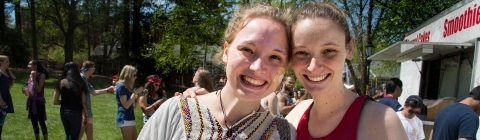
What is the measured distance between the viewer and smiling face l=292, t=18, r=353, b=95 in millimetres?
1643

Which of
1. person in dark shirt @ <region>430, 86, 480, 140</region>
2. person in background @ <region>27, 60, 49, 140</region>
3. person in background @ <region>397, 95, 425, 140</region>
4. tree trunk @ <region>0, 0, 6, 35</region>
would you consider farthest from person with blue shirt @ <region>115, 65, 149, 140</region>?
tree trunk @ <region>0, 0, 6, 35</region>

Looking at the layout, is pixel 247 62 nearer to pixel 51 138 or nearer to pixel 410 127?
pixel 410 127

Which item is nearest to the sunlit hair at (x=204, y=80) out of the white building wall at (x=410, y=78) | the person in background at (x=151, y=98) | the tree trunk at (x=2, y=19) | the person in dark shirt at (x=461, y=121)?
the person in background at (x=151, y=98)

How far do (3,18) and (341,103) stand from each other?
2967cm

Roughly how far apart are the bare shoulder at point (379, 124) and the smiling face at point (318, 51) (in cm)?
20

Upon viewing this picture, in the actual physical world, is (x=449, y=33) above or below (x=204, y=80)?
above

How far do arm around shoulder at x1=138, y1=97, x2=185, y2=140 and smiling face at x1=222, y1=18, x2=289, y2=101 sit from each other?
0.25 meters

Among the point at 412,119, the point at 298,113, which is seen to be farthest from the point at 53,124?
the point at 298,113

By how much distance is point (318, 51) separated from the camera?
1646mm

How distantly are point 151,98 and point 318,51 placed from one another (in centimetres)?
529

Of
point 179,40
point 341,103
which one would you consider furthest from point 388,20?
point 341,103

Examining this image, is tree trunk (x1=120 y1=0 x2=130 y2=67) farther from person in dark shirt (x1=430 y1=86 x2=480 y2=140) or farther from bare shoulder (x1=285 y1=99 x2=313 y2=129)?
bare shoulder (x1=285 y1=99 x2=313 y2=129)

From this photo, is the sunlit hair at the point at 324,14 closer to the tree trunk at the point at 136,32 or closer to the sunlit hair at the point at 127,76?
the sunlit hair at the point at 127,76

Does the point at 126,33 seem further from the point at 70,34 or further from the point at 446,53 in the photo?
the point at 446,53
